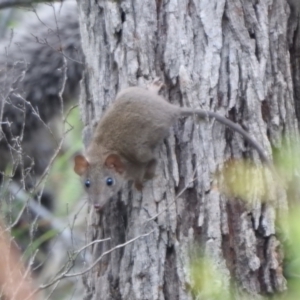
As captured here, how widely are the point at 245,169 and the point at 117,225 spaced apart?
21.8 inches

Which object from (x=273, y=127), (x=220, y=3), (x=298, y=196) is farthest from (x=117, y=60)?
(x=298, y=196)

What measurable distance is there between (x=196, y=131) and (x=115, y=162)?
1.09 ft

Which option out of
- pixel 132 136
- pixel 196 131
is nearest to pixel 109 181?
pixel 132 136

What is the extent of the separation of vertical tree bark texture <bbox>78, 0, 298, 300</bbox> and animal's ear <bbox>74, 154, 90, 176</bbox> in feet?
0.59

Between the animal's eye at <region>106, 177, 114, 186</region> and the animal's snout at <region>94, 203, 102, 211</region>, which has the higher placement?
the animal's eye at <region>106, 177, 114, 186</region>

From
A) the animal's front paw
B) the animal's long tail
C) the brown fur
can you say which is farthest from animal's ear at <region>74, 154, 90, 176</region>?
the animal's long tail

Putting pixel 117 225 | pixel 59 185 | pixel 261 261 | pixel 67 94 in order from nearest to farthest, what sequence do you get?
pixel 261 261 → pixel 117 225 → pixel 67 94 → pixel 59 185

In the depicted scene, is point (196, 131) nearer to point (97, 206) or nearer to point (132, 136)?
point (132, 136)

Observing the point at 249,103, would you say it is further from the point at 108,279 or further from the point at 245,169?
the point at 108,279

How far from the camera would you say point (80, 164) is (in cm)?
328

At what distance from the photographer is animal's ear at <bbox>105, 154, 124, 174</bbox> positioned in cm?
316

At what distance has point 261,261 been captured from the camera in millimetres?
3047

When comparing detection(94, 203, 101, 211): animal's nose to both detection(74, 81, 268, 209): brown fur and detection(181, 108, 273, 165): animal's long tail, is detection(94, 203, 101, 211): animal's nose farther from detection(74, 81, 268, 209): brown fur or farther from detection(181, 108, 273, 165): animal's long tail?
detection(181, 108, 273, 165): animal's long tail

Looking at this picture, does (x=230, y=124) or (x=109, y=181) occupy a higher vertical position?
(x=230, y=124)
